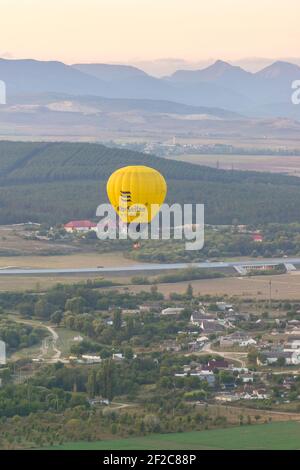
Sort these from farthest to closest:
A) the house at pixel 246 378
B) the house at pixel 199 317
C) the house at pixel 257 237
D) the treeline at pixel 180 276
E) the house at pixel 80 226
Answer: the house at pixel 80 226 → the house at pixel 257 237 → the treeline at pixel 180 276 → the house at pixel 199 317 → the house at pixel 246 378

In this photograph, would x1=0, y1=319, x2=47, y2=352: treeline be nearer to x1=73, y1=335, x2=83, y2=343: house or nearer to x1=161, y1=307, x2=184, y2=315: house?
x1=73, y1=335, x2=83, y2=343: house

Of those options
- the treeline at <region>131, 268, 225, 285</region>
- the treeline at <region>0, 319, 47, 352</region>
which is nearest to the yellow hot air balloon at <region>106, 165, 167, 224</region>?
the treeline at <region>0, 319, 47, 352</region>

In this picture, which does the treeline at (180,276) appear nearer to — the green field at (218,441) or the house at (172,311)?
the house at (172,311)

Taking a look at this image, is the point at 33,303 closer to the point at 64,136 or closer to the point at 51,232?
the point at 51,232

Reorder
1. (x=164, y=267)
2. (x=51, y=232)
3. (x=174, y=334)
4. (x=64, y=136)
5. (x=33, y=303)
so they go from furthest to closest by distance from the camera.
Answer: (x=64, y=136)
(x=51, y=232)
(x=164, y=267)
(x=33, y=303)
(x=174, y=334)

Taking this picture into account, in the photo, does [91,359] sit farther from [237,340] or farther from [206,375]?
[237,340]

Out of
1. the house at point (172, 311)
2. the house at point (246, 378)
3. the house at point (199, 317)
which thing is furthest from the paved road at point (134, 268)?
the house at point (246, 378)
